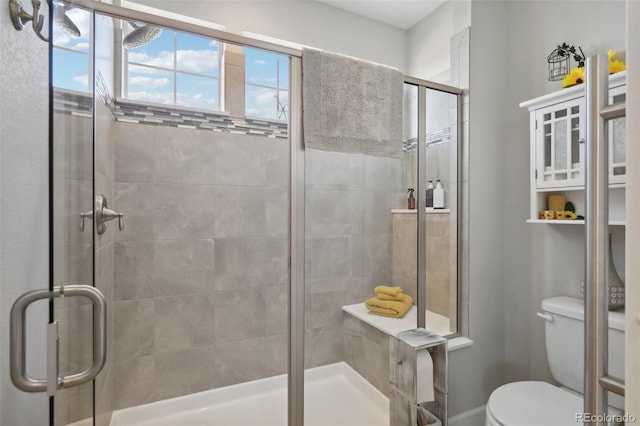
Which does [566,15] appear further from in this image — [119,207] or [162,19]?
[119,207]

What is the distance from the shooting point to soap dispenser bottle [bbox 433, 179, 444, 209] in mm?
1759

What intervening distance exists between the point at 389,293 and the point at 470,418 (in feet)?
2.86

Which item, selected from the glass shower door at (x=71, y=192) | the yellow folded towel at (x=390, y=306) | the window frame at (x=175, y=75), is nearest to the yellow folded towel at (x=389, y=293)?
the yellow folded towel at (x=390, y=306)

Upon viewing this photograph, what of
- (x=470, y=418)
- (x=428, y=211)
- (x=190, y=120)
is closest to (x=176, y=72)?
(x=190, y=120)

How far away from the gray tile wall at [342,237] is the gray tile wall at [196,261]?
0.39 meters

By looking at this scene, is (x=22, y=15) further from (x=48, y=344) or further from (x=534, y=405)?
(x=534, y=405)

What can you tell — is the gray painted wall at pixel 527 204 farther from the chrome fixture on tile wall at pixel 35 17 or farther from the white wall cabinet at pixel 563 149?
the chrome fixture on tile wall at pixel 35 17

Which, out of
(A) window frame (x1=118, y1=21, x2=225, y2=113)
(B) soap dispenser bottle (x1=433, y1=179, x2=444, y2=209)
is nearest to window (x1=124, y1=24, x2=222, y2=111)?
(A) window frame (x1=118, y1=21, x2=225, y2=113)

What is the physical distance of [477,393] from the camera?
1.78m

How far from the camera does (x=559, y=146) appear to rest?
1455mm

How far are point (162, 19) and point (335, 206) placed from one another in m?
0.99

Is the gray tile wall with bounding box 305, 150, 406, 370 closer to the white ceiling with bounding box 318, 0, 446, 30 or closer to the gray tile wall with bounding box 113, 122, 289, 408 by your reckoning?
the gray tile wall with bounding box 113, 122, 289, 408

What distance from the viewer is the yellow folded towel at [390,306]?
62.4 inches

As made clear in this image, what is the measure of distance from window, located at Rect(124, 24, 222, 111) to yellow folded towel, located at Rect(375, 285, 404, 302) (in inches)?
56.8
